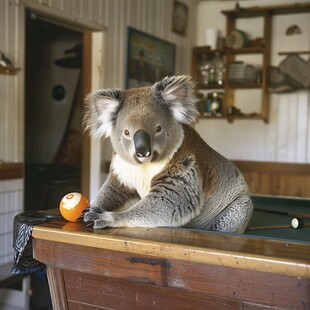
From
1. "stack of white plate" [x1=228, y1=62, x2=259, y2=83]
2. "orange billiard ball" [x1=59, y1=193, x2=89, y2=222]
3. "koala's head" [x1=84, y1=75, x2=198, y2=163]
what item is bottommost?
"orange billiard ball" [x1=59, y1=193, x2=89, y2=222]

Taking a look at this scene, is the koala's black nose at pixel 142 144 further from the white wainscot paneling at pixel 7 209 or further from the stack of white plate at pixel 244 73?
the stack of white plate at pixel 244 73

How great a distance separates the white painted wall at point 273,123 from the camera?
5.15m

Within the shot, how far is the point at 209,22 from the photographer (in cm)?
574

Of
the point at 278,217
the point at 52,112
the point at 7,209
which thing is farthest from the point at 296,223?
the point at 52,112

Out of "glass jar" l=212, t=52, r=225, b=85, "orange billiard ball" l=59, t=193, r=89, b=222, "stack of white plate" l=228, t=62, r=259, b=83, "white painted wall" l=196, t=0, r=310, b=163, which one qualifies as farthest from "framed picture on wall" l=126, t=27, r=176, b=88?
"orange billiard ball" l=59, t=193, r=89, b=222

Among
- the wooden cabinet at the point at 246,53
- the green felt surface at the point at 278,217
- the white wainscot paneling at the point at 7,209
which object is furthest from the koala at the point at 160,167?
the wooden cabinet at the point at 246,53

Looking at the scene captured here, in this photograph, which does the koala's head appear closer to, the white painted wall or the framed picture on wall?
the framed picture on wall

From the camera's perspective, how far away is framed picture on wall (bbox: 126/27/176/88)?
4613 millimetres

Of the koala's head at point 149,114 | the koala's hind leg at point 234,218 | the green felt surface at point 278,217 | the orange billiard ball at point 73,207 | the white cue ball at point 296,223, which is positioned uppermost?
the koala's head at point 149,114

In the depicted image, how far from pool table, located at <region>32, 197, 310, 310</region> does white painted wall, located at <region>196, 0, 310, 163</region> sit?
4061mm

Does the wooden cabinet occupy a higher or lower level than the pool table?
higher

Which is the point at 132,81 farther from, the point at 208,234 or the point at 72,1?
the point at 208,234

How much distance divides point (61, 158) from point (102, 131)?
351 centimetres

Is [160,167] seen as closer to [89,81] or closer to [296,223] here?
[296,223]
